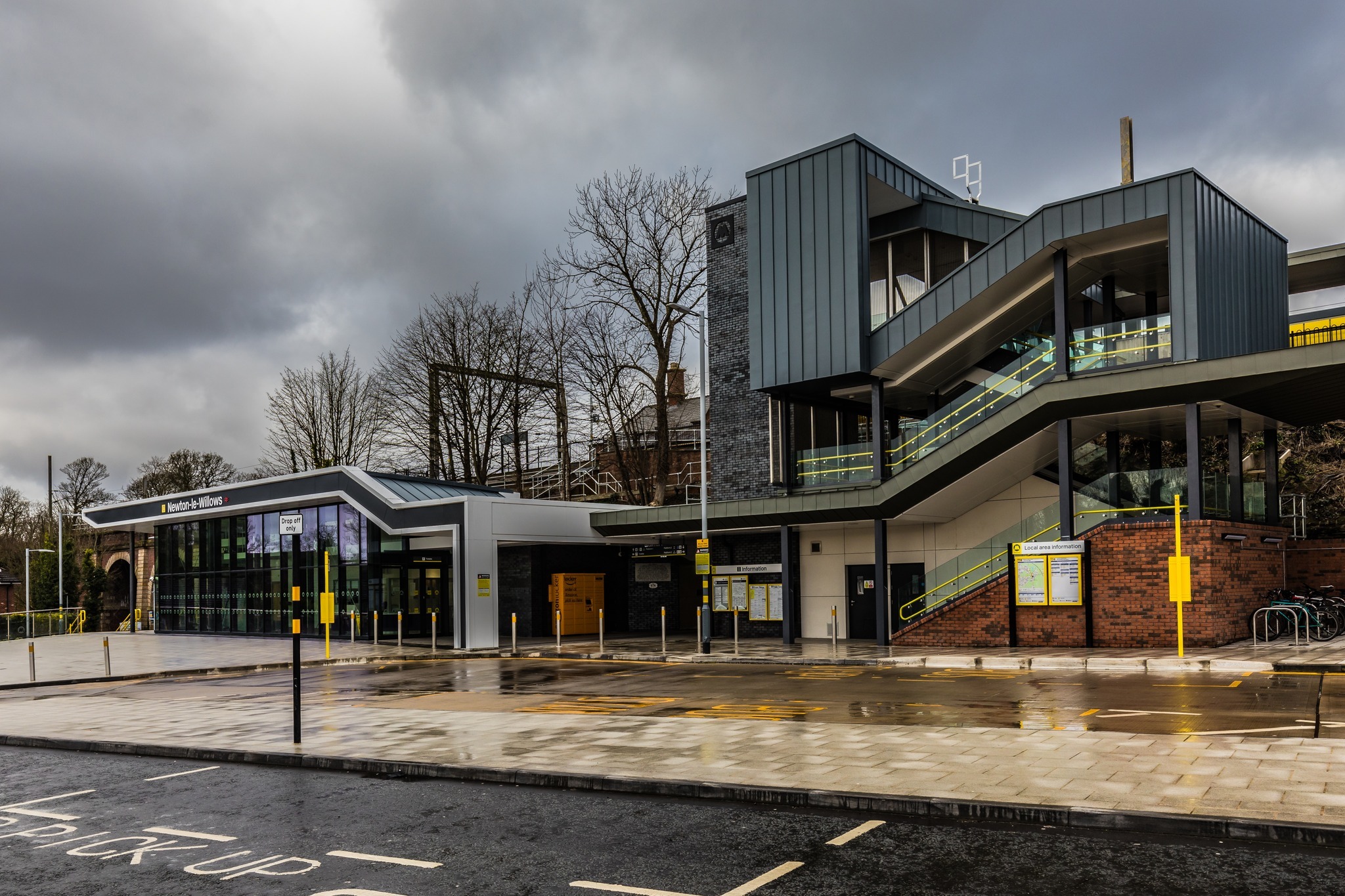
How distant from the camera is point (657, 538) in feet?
108

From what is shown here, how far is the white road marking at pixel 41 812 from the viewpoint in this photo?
8727 millimetres

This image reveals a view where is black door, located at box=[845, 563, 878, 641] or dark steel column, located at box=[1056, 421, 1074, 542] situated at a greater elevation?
dark steel column, located at box=[1056, 421, 1074, 542]

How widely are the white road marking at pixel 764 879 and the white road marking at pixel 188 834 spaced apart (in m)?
3.95

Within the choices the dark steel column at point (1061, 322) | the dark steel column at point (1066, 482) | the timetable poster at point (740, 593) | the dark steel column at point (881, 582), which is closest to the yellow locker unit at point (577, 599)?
the timetable poster at point (740, 593)

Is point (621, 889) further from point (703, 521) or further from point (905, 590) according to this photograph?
point (905, 590)

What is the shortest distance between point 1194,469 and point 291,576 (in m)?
27.7

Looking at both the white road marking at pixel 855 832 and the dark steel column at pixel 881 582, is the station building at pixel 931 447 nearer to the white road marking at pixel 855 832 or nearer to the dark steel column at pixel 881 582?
the dark steel column at pixel 881 582

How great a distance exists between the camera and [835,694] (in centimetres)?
1541

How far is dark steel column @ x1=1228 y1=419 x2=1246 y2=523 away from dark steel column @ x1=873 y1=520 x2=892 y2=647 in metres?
7.49

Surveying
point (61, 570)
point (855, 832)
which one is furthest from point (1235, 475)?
point (61, 570)

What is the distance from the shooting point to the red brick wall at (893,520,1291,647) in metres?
20.1

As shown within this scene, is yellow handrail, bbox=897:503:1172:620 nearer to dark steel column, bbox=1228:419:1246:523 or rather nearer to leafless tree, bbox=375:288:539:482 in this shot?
dark steel column, bbox=1228:419:1246:523

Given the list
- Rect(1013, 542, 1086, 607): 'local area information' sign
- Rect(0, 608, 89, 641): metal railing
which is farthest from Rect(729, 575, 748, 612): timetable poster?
Rect(0, 608, 89, 641): metal railing

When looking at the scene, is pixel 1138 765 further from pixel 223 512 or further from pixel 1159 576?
pixel 223 512
